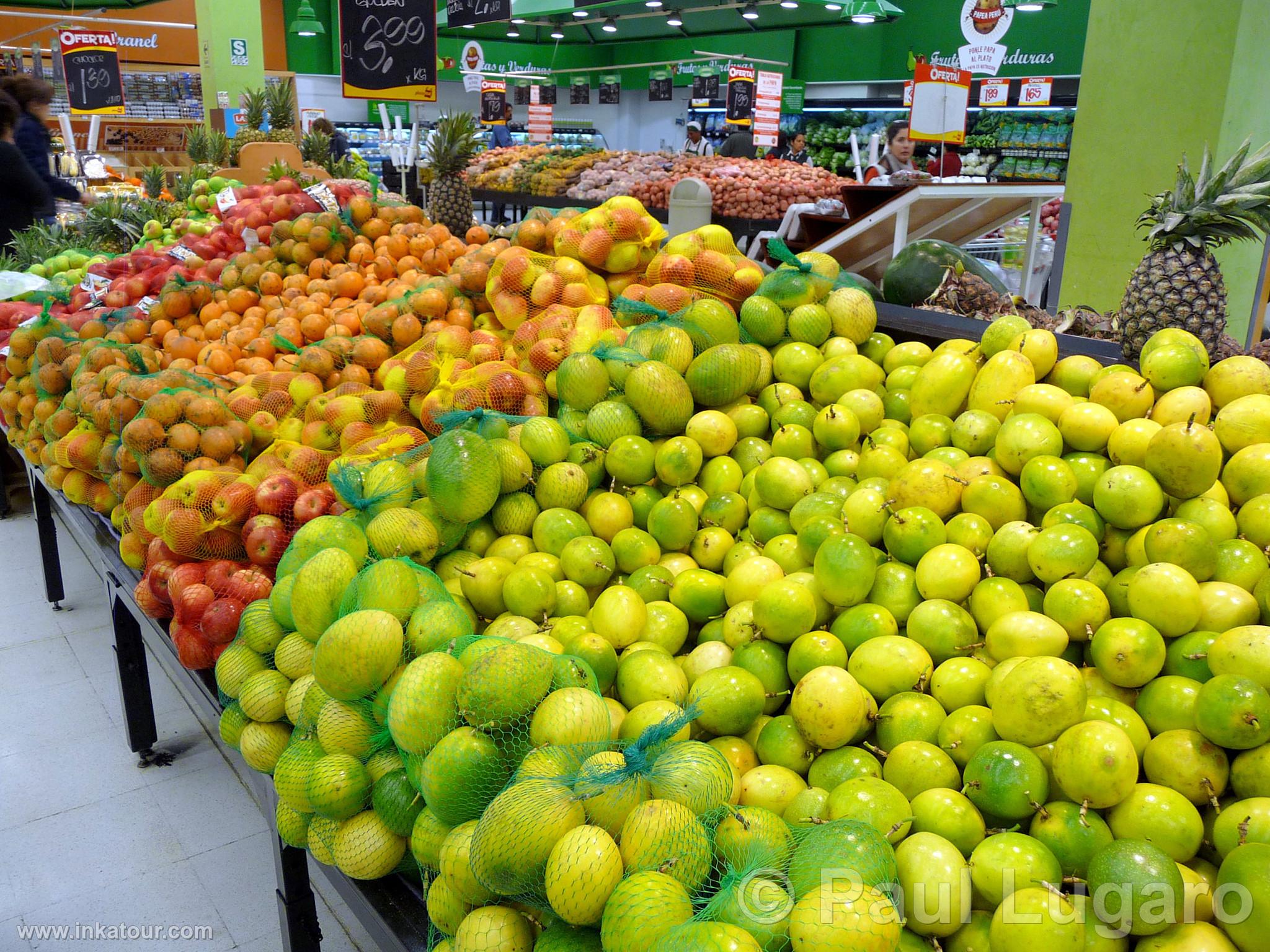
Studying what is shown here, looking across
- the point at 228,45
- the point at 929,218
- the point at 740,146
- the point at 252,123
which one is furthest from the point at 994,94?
the point at 228,45

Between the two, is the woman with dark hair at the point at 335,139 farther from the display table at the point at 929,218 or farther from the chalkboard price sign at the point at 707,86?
the display table at the point at 929,218

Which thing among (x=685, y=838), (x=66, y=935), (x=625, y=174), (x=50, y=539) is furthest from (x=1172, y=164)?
(x=625, y=174)

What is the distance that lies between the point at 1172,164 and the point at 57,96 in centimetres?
1743

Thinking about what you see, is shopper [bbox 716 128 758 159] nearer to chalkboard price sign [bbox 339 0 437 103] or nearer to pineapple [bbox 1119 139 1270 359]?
chalkboard price sign [bbox 339 0 437 103]

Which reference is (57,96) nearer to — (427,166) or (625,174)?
(427,166)

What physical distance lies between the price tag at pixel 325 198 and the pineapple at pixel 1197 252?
11.3ft

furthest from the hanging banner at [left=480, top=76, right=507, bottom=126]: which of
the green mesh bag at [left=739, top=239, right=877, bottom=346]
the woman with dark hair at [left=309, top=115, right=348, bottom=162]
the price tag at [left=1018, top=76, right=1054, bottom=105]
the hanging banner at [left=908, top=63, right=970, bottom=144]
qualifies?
the green mesh bag at [left=739, top=239, right=877, bottom=346]

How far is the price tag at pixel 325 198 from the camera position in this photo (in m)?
4.12

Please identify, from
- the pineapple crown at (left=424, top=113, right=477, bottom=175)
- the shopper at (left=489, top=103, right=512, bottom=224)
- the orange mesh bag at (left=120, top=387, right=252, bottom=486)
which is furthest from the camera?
the shopper at (left=489, top=103, right=512, bottom=224)

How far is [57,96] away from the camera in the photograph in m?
14.8

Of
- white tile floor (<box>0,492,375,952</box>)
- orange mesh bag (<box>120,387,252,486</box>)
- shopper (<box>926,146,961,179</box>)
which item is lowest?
white tile floor (<box>0,492,375,952</box>)

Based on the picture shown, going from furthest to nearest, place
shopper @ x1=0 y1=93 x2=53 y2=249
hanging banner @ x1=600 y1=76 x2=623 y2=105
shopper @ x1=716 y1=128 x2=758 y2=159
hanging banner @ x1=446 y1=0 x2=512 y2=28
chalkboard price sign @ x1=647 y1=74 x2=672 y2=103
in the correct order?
hanging banner @ x1=600 y1=76 x2=623 y2=105 → chalkboard price sign @ x1=647 y1=74 x2=672 y2=103 → shopper @ x1=716 y1=128 x2=758 y2=159 → hanging banner @ x1=446 y1=0 x2=512 y2=28 → shopper @ x1=0 y1=93 x2=53 y2=249

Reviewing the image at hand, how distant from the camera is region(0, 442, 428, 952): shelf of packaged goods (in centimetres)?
147

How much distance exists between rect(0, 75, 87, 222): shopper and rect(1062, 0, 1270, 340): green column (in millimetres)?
7097
